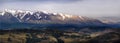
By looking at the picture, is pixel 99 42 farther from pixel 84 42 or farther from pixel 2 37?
pixel 2 37

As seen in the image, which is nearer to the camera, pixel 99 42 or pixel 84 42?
pixel 99 42

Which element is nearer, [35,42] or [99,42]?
[99,42]

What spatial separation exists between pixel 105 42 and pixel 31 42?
5046 cm

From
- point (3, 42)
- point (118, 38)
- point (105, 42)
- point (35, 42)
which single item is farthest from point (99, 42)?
point (3, 42)

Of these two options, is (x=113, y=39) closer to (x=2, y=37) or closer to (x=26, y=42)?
(x=26, y=42)

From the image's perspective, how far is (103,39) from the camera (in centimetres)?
19400

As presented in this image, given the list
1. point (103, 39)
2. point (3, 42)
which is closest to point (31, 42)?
point (3, 42)

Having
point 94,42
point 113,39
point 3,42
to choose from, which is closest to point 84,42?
point 94,42

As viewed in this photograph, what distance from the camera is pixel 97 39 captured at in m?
192

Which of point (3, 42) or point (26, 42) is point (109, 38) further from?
point (3, 42)

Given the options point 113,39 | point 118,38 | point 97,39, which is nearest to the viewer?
point 118,38

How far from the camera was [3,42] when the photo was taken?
186m

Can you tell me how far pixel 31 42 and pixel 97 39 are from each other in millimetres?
45100

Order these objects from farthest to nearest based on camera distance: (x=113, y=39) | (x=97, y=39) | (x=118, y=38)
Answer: (x=97, y=39), (x=113, y=39), (x=118, y=38)
